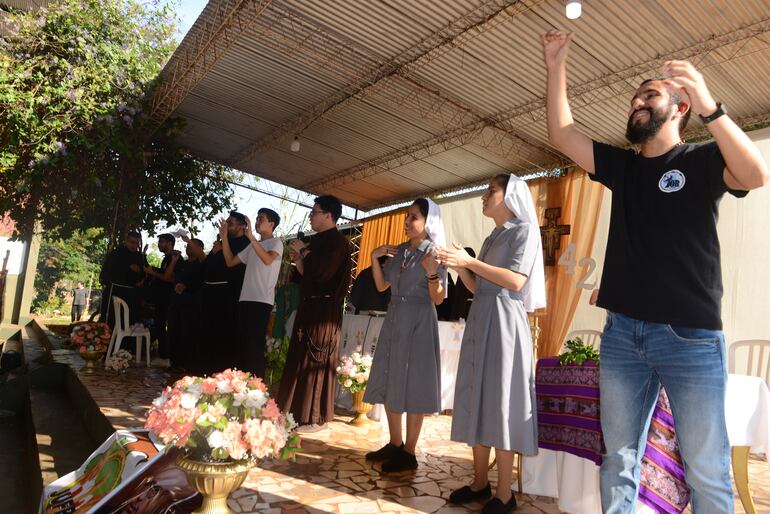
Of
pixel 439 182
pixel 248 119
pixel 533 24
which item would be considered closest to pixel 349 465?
pixel 533 24

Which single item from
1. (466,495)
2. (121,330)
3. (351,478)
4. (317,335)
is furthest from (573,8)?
(121,330)

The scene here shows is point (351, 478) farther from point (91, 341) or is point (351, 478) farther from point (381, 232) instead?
point (381, 232)

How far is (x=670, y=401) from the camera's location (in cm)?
165

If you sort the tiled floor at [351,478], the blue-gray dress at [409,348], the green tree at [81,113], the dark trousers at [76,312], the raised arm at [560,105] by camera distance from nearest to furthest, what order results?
the raised arm at [560,105] < the tiled floor at [351,478] < the blue-gray dress at [409,348] < the green tree at [81,113] < the dark trousers at [76,312]

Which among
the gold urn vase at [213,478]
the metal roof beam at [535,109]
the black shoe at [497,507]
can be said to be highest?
the metal roof beam at [535,109]

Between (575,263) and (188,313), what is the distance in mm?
5577

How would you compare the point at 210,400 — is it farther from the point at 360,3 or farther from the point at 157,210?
the point at 157,210

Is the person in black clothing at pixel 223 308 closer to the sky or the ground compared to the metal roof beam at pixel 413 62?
closer to the ground

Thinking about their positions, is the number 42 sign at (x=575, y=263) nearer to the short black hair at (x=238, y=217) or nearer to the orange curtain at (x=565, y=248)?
the orange curtain at (x=565, y=248)

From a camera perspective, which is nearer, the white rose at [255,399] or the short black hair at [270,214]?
the white rose at [255,399]

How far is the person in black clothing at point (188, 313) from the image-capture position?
5504mm

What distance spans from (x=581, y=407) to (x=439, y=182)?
369 inches

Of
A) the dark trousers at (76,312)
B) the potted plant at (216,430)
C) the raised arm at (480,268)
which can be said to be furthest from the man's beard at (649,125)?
the dark trousers at (76,312)

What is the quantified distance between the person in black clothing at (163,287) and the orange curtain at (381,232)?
4.97 meters
